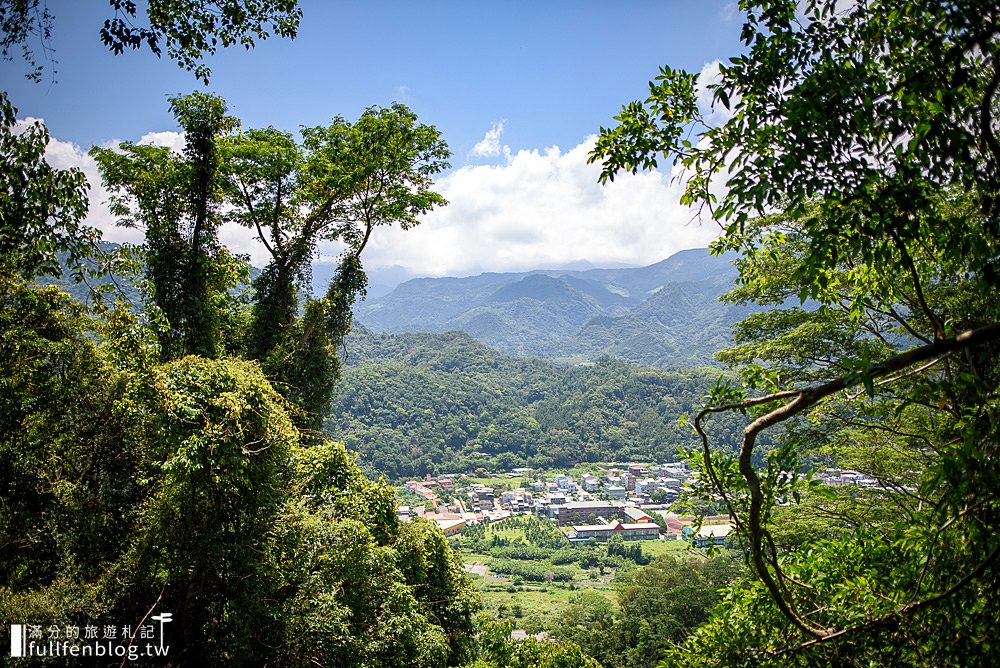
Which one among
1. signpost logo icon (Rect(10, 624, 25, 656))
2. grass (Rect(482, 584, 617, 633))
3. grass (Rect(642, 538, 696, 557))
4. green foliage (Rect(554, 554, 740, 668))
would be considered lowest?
grass (Rect(642, 538, 696, 557))

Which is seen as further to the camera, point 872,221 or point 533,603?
point 533,603

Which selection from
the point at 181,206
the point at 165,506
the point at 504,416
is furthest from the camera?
the point at 504,416

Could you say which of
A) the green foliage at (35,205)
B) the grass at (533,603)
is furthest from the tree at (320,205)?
the grass at (533,603)

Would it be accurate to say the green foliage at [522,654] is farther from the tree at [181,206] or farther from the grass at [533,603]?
the grass at [533,603]

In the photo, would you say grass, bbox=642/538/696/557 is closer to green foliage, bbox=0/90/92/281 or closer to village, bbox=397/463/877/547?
village, bbox=397/463/877/547

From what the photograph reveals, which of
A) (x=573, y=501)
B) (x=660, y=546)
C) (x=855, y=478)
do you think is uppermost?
(x=855, y=478)

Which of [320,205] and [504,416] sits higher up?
[320,205]

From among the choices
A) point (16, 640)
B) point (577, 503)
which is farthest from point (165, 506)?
point (577, 503)

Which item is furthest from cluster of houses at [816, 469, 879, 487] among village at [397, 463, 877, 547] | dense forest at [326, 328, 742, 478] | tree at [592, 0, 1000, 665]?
dense forest at [326, 328, 742, 478]

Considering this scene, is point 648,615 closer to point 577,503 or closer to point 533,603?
point 533,603
